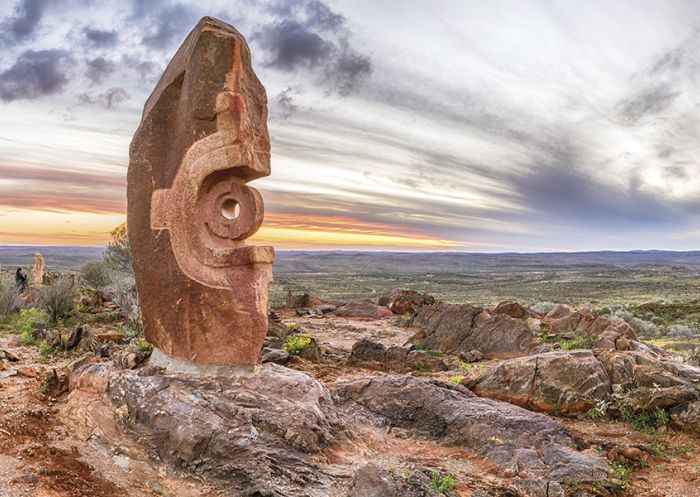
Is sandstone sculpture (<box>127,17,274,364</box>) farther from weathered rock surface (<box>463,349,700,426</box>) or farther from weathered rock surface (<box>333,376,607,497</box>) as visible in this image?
weathered rock surface (<box>463,349,700,426</box>)

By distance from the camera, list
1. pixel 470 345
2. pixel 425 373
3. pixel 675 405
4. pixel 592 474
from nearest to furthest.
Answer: pixel 592 474 < pixel 675 405 < pixel 425 373 < pixel 470 345

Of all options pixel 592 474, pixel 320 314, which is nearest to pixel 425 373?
pixel 592 474

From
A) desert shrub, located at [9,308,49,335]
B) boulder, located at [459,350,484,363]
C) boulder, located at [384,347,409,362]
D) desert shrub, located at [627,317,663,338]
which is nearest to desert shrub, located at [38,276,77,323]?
desert shrub, located at [9,308,49,335]

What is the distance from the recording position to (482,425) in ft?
27.2

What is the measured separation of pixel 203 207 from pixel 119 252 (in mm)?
15804

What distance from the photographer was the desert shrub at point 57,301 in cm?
1842

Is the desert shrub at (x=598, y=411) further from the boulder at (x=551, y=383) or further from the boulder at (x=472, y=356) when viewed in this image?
the boulder at (x=472, y=356)

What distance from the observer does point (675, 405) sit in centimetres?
918

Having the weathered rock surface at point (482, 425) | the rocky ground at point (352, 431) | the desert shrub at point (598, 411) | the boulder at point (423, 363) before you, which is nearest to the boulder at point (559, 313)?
the boulder at point (423, 363)

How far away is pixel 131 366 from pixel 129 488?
3.24 meters

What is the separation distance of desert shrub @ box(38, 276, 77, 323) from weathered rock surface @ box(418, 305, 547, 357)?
491 inches

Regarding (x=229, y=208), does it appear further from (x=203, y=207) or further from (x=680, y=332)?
(x=680, y=332)

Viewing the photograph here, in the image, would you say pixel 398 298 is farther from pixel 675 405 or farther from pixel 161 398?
pixel 161 398

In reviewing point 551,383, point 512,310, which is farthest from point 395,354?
point 512,310
